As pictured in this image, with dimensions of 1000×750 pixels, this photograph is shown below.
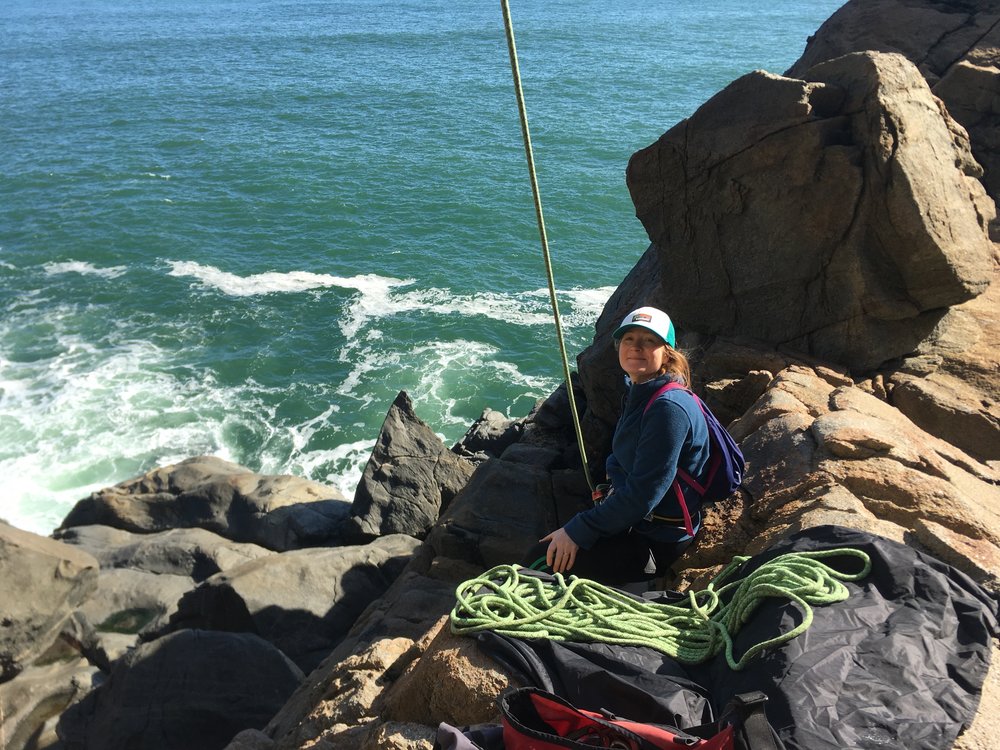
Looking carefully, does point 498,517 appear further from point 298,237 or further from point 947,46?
point 298,237

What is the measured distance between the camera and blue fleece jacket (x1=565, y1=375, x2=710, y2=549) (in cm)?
434

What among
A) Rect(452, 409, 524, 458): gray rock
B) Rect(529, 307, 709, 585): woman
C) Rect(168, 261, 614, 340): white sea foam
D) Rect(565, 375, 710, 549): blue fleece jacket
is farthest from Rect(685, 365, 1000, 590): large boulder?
Rect(168, 261, 614, 340): white sea foam

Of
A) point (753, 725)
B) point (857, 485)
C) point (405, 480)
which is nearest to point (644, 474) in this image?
point (753, 725)

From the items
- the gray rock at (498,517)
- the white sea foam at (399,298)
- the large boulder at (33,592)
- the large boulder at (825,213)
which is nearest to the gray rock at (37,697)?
the large boulder at (33,592)

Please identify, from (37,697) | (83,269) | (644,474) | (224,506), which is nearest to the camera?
(644,474)

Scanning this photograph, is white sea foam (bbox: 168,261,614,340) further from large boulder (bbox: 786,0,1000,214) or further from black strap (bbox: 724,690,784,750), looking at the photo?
black strap (bbox: 724,690,784,750)

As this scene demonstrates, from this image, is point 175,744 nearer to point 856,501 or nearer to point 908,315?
point 856,501

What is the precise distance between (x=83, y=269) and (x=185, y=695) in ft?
67.6

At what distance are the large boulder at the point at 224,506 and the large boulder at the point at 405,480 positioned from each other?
0.83 meters

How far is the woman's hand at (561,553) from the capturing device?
15.0 ft

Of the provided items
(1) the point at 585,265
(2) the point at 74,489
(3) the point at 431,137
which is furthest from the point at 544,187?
(2) the point at 74,489

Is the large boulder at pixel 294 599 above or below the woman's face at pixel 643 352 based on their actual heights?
below

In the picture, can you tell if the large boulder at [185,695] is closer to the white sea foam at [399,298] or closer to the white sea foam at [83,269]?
the white sea foam at [399,298]

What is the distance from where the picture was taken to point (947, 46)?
43.4ft
